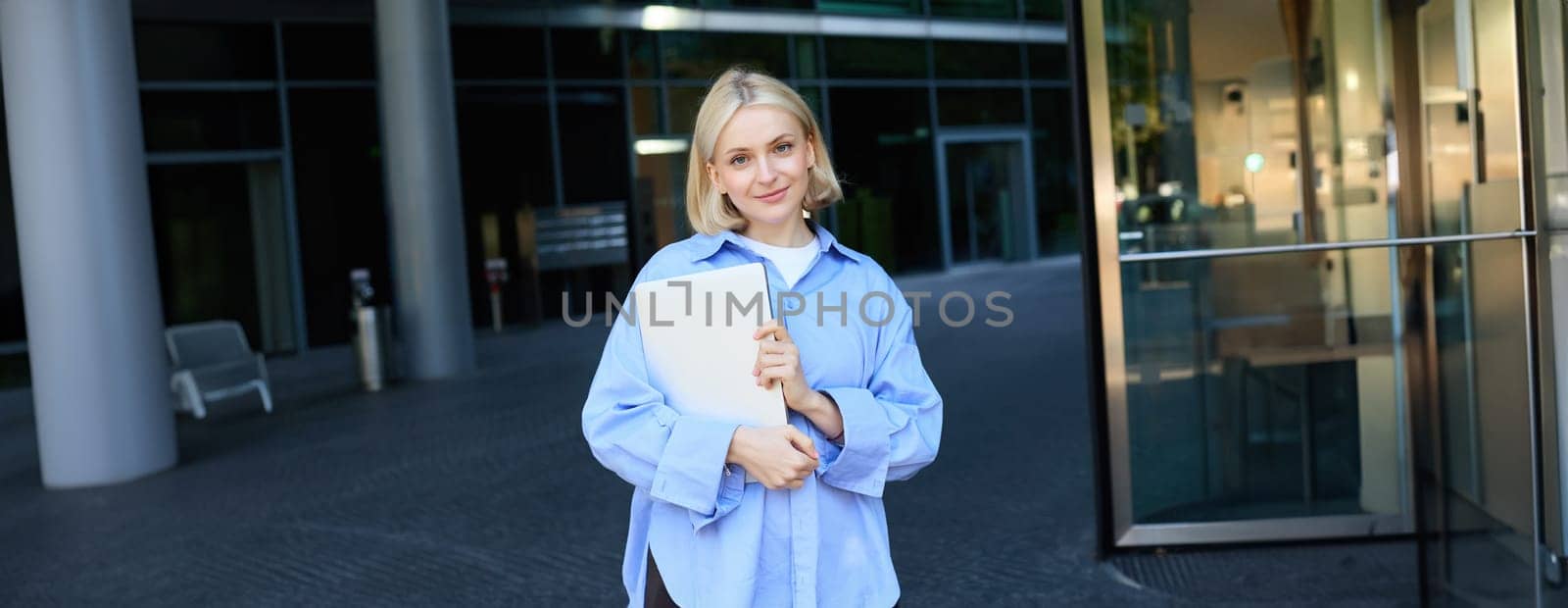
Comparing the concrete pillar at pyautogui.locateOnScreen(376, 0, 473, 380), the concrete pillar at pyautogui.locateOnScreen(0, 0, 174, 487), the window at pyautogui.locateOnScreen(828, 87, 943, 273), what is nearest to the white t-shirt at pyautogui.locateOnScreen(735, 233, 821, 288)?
the concrete pillar at pyautogui.locateOnScreen(0, 0, 174, 487)

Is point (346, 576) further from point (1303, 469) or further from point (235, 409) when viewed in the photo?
point (235, 409)

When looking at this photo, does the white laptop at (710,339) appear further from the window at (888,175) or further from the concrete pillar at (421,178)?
the window at (888,175)

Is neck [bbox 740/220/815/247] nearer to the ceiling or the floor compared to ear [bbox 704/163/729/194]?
nearer to the floor

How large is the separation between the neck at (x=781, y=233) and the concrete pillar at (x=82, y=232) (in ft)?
23.0

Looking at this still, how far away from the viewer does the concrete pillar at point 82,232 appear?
8.13 meters

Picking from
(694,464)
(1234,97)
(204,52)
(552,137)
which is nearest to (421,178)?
(204,52)

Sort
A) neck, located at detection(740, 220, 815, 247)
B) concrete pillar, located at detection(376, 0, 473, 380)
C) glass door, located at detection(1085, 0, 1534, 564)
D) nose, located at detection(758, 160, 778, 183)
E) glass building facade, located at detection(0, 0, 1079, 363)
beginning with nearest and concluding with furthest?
nose, located at detection(758, 160, 778, 183)
neck, located at detection(740, 220, 815, 247)
glass door, located at detection(1085, 0, 1534, 564)
concrete pillar, located at detection(376, 0, 473, 380)
glass building facade, located at detection(0, 0, 1079, 363)

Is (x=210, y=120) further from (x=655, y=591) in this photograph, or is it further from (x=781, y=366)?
(x=781, y=366)

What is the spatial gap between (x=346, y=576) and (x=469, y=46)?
13057mm

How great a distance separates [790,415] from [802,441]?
0.13 metres

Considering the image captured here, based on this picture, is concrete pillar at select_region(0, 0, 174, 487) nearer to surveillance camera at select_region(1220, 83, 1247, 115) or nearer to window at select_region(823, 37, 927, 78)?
surveillance camera at select_region(1220, 83, 1247, 115)

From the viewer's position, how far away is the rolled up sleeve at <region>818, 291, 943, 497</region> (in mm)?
2270

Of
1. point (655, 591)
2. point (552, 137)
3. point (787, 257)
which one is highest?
point (552, 137)

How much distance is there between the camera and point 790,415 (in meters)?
2.32
